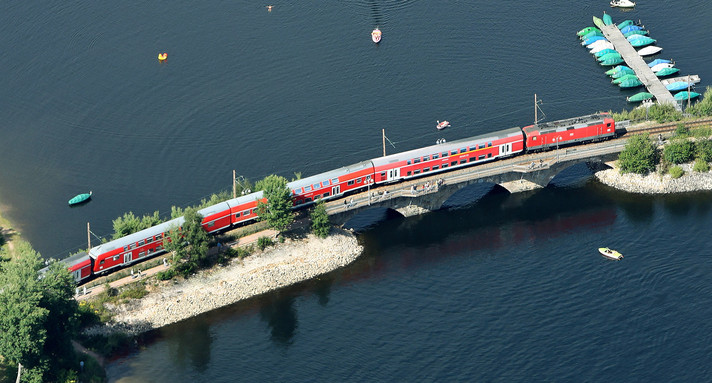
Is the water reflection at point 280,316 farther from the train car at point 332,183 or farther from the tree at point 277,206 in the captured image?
A: the train car at point 332,183

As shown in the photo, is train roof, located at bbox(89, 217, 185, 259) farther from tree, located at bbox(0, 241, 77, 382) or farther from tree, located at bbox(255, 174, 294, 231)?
tree, located at bbox(255, 174, 294, 231)

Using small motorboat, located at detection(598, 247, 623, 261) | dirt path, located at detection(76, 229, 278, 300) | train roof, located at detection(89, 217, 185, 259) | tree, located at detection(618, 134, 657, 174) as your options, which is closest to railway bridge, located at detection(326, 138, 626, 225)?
dirt path, located at detection(76, 229, 278, 300)

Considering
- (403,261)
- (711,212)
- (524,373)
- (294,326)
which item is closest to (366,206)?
(403,261)

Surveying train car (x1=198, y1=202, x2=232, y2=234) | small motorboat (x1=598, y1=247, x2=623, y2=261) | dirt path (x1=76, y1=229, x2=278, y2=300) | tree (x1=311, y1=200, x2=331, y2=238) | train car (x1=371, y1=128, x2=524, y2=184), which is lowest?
small motorboat (x1=598, y1=247, x2=623, y2=261)

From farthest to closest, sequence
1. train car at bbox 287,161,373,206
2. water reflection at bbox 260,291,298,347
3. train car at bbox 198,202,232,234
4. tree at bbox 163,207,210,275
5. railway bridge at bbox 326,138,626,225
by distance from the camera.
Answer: railway bridge at bbox 326,138,626,225 < train car at bbox 287,161,373,206 < train car at bbox 198,202,232,234 < tree at bbox 163,207,210,275 < water reflection at bbox 260,291,298,347

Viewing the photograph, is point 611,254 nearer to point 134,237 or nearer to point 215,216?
point 215,216

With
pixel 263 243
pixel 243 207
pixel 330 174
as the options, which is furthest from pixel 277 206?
pixel 330 174
